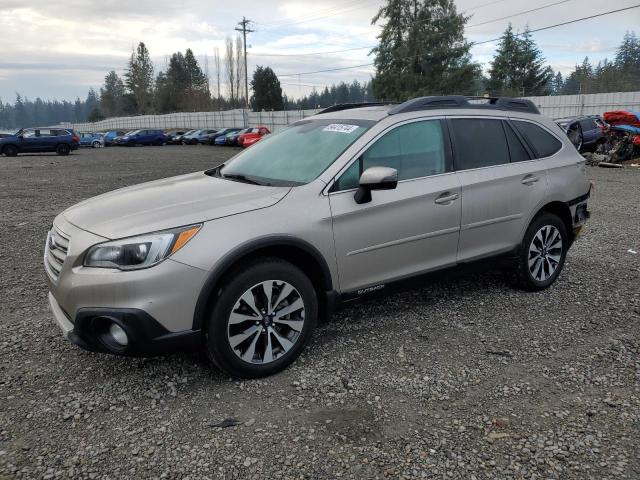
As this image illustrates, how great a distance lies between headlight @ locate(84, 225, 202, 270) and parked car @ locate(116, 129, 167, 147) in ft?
134

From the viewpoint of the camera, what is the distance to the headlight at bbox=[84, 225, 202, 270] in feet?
9.68

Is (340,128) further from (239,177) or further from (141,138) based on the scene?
(141,138)

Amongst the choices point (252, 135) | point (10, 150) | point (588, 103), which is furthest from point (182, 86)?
point (588, 103)

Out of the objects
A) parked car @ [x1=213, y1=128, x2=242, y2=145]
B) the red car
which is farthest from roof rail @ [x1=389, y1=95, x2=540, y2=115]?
parked car @ [x1=213, y1=128, x2=242, y2=145]

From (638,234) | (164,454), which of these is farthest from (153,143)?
(164,454)

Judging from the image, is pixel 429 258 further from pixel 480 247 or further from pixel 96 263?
pixel 96 263

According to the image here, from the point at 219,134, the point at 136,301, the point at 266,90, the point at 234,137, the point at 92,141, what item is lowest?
the point at 136,301

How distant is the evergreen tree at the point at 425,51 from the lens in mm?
46312

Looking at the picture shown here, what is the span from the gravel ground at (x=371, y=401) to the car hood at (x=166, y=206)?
102 centimetres

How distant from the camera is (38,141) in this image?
89.2 feet

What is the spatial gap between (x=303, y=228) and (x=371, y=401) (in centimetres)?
115

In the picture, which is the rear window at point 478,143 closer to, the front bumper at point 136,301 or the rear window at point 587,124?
the front bumper at point 136,301

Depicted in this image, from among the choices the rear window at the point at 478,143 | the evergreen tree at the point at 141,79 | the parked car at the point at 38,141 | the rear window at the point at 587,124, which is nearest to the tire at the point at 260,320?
the rear window at the point at 478,143

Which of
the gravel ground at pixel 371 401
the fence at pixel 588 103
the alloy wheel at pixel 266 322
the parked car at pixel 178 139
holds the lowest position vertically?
the gravel ground at pixel 371 401
